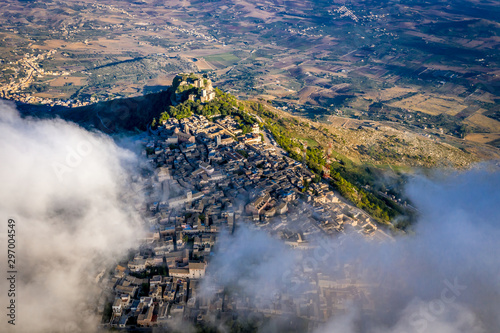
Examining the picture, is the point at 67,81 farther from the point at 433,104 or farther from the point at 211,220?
the point at 433,104

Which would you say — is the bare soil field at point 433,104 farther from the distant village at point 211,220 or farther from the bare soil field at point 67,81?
the bare soil field at point 67,81

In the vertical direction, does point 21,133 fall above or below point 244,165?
above

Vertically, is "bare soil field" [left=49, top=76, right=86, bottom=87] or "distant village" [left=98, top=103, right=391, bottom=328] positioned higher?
"distant village" [left=98, top=103, right=391, bottom=328]

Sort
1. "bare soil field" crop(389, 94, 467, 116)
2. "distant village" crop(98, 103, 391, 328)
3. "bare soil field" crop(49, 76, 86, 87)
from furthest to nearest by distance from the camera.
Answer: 1. "bare soil field" crop(49, 76, 86, 87)
2. "bare soil field" crop(389, 94, 467, 116)
3. "distant village" crop(98, 103, 391, 328)

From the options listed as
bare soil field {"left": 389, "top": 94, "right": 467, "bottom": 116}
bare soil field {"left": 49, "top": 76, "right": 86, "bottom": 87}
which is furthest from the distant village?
bare soil field {"left": 49, "top": 76, "right": 86, "bottom": 87}

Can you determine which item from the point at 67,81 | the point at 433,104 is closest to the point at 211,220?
the point at 433,104

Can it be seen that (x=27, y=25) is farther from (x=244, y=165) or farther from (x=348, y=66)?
(x=244, y=165)

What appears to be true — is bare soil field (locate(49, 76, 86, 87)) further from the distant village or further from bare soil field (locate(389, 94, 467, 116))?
bare soil field (locate(389, 94, 467, 116))

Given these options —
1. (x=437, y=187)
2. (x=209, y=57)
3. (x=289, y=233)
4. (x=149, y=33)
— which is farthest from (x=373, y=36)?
(x=289, y=233)

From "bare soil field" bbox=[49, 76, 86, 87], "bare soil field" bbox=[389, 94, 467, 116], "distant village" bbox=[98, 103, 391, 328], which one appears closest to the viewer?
"distant village" bbox=[98, 103, 391, 328]
